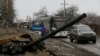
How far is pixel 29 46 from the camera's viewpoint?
7637 millimetres

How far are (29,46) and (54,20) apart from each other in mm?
36598

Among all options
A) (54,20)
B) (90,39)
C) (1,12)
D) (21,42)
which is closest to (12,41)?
(21,42)

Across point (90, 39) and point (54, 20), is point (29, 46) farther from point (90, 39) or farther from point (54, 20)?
point (54, 20)

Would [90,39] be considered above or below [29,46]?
below

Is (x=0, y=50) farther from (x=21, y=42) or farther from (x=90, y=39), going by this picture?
(x=90, y=39)

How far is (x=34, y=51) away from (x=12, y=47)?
0.73m

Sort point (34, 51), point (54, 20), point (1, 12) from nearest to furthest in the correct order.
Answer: point (34, 51) < point (1, 12) < point (54, 20)

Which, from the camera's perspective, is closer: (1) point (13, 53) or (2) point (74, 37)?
(1) point (13, 53)

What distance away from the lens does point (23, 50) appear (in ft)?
25.0

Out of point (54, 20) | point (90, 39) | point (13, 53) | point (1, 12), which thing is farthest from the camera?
point (54, 20)

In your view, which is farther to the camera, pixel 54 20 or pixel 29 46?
pixel 54 20

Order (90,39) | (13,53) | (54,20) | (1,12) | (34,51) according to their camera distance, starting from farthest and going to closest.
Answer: (54,20) → (90,39) → (1,12) → (34,51) → (13,53)

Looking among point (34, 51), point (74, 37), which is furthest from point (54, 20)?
point (34, 51)

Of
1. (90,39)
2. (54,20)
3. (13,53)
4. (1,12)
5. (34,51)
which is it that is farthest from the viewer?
(54,20)
